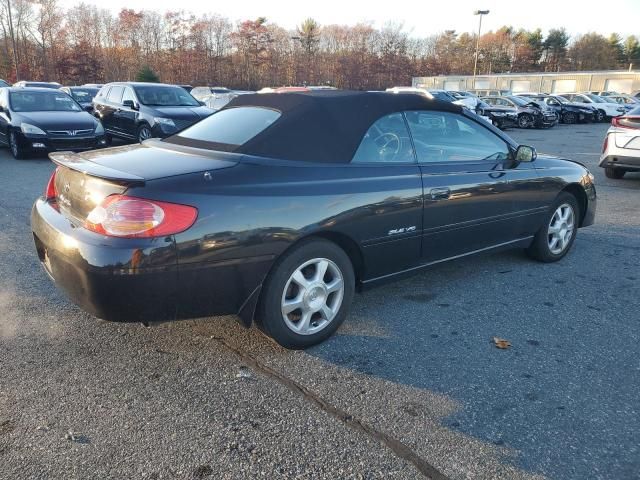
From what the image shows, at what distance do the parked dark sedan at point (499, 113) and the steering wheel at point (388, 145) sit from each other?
22.2 m

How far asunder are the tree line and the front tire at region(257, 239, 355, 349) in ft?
173

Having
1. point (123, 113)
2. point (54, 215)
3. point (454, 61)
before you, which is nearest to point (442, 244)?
point (54, 215)

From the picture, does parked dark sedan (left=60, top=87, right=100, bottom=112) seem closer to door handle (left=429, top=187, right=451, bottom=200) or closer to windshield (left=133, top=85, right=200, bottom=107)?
windshield (left=133, top=85, right=200, bottom=107)

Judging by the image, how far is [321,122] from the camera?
3377 mm

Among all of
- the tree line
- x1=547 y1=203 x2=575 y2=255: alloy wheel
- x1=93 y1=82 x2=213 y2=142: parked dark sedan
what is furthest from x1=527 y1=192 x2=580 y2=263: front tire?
the tree line

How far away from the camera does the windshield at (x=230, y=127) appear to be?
3.36 metres

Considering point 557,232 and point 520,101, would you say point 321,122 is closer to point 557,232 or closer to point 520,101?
point 557,232

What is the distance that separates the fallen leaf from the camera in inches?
130

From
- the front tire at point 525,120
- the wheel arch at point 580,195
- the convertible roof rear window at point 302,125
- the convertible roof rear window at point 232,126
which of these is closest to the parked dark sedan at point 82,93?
the front tire at point 525,120

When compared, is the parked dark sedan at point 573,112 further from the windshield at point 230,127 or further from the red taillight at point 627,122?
the windshield at point 230,127

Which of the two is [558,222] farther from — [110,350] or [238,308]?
[110,350]

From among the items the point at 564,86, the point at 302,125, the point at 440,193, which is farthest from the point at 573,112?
the point at 564,86

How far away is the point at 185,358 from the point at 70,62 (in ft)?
201

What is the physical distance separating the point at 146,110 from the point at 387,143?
31.3 feet
